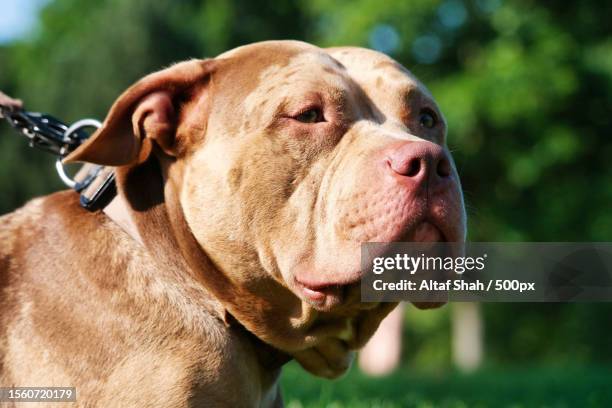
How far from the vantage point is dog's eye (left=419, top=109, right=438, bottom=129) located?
12.9 feet

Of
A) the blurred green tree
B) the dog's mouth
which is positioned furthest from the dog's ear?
the blurred green tree

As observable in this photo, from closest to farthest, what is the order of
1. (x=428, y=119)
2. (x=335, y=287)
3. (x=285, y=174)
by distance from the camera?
(x=335, y=287), (x=285, y=174), (x=428, y=119)

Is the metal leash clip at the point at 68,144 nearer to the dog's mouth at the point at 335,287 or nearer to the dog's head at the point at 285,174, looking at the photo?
the dog's head at the point at 285,174

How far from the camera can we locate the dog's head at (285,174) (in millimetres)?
3277

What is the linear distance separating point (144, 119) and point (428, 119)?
130cm

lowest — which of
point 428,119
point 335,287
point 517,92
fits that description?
point 517,92

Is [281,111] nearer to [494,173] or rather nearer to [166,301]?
[166,301]

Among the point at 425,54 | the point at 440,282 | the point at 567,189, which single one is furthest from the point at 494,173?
the point at 440,282

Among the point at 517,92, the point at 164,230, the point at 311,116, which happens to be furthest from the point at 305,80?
the point at 517,92

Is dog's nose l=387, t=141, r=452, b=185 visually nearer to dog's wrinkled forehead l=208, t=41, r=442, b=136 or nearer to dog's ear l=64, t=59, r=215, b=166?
dog's wrinkled forehead l=208, t=41, r=442, b=136

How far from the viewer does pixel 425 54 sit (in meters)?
18.7

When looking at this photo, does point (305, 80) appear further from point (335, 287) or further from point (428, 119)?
point (335, 287)

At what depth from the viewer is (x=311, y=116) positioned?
141 inches

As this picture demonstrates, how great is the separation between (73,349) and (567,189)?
16.8 meters
